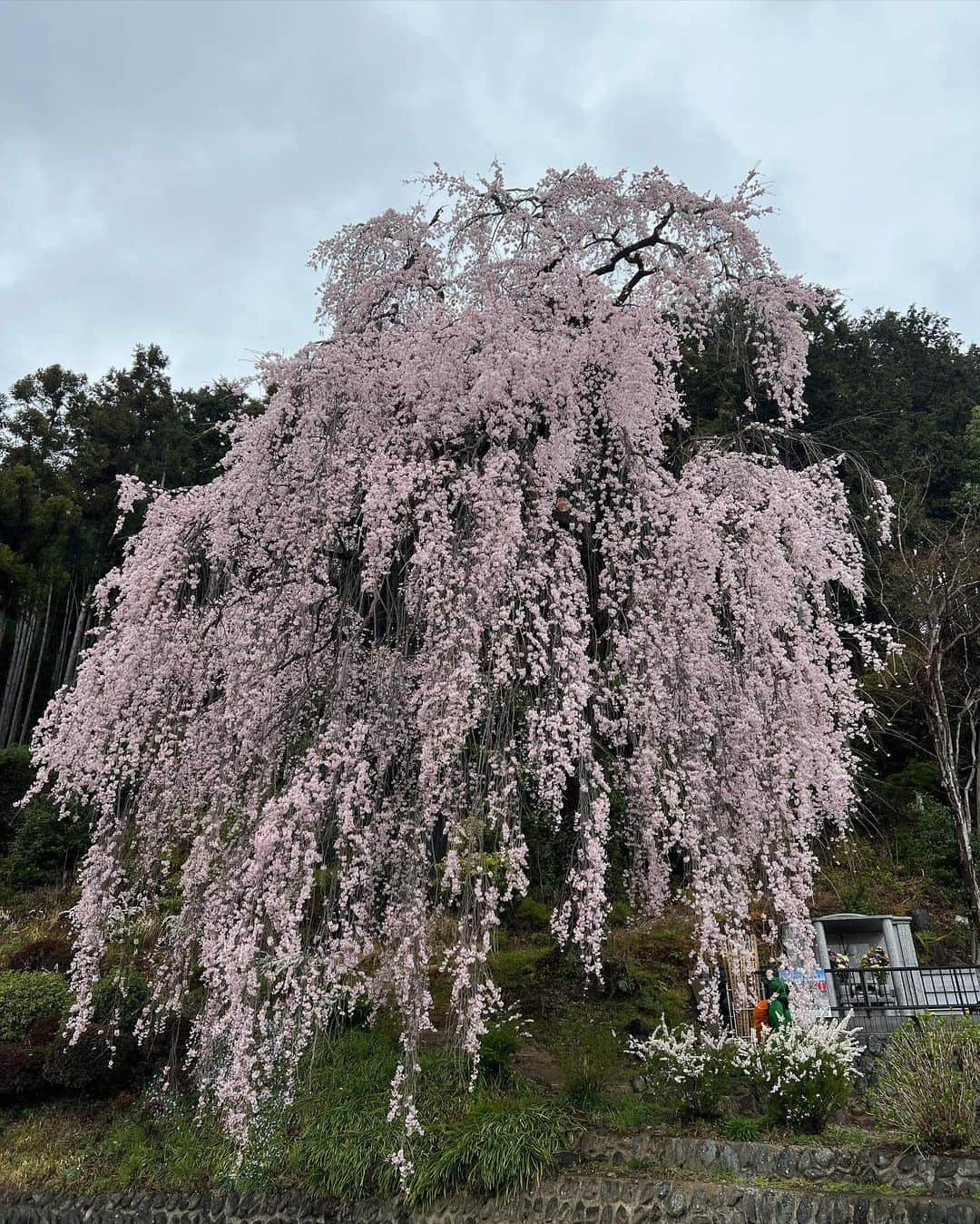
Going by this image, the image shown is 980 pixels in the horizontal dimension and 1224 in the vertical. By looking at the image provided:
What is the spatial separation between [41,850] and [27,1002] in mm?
5282

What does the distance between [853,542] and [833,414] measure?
14.8 meters

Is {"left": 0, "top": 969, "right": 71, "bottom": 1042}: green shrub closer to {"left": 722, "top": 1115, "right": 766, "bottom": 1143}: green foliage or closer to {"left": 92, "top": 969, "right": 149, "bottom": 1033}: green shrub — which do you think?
{"left": 92, "top": 969, "right": 149, "bottom": 1033}: green shrub

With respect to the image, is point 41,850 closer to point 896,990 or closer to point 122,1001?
point 122,1001

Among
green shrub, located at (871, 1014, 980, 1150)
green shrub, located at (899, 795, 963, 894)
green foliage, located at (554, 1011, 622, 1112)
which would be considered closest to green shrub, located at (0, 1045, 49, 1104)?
green foliage, located at (554, 1011, 622, 1112)

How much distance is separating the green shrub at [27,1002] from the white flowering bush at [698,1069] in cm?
578

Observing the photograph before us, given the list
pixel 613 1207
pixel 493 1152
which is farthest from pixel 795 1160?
pixel 493 1152

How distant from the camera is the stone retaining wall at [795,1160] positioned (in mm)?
4453

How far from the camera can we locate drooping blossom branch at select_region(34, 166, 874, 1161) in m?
4.80

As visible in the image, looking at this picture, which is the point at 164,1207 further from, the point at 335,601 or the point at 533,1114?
the point at 335,601

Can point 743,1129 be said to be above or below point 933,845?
below

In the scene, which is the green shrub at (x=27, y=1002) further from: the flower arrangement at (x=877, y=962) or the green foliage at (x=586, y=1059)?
the flower arrangement at (x=877, y=962)

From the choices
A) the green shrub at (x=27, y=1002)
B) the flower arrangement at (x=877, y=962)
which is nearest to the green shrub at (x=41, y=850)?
the green shrub at (x=27, y=1002)

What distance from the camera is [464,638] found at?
4.76m

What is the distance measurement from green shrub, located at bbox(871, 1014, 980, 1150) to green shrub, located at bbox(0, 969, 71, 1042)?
7.19 m
